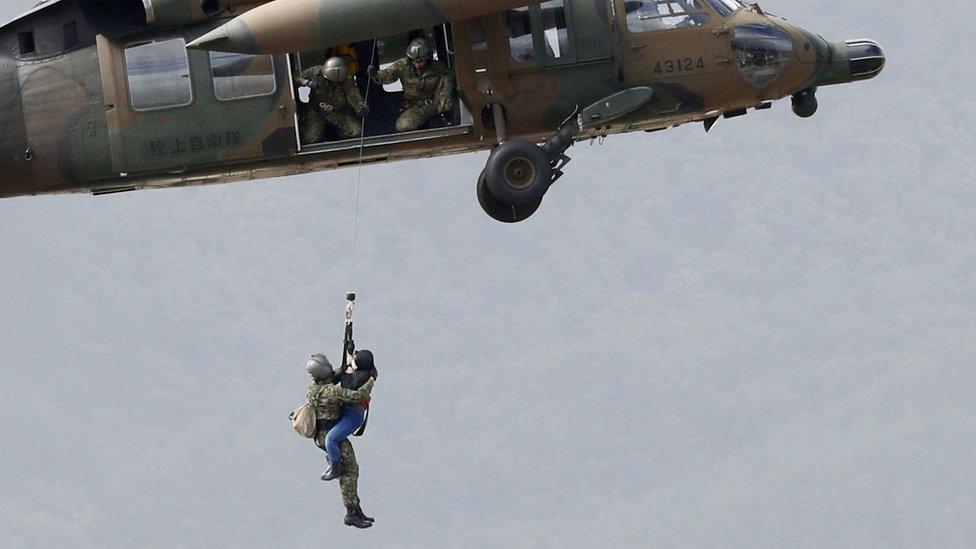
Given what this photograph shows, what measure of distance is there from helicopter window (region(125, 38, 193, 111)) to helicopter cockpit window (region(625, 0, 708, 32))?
5071 millimetres

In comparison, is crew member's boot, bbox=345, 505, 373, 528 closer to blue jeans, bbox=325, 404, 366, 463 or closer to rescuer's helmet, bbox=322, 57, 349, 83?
blue jeans, bbox=325, 404, 366, 463

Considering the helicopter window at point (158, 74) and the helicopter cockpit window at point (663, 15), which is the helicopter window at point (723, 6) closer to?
the helicopter cockpit window at point (663, 15)

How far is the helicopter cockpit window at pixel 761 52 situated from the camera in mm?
31922

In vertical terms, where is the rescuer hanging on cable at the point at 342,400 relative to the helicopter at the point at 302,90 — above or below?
below

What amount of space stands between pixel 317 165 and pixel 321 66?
125 cm

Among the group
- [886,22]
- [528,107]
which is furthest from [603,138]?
[886,22]

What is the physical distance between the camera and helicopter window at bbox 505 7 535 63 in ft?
102

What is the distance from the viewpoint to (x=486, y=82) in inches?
1230

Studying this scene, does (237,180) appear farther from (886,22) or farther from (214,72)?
(886,22)

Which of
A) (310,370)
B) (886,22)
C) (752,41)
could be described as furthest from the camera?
(886,22)

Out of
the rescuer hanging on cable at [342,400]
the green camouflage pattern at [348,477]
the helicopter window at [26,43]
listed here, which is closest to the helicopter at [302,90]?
the helicopter window at [26,43]

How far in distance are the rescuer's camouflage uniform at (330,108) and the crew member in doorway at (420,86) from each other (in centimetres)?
37

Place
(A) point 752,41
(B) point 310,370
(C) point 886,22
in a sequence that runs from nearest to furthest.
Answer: (B) point 310,370
(A) point 752,41
(C) point 886,22

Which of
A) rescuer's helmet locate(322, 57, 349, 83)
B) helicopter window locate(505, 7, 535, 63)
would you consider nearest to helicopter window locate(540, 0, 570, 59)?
helicopter window locate(505, 7, 535, 63)
